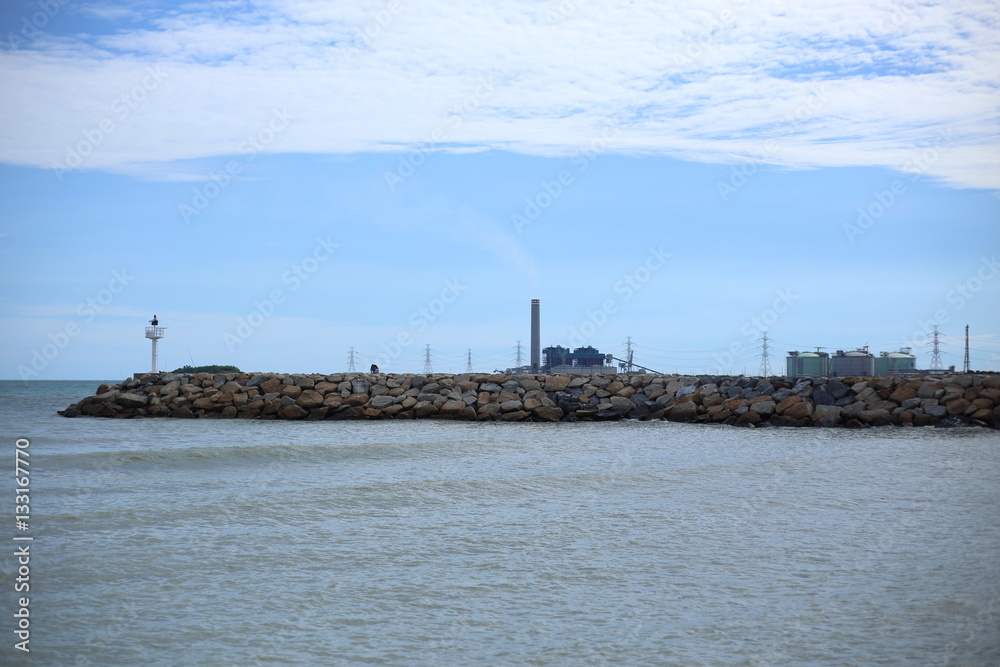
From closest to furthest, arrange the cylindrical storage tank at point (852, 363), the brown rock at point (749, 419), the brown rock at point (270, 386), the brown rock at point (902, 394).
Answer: the brown rock at point (902, 394), the brown rock at point (749, 419), the brown rock at point (270, 386), the cylindrical storage tank at point (852, 363)

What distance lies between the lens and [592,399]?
22.9 m

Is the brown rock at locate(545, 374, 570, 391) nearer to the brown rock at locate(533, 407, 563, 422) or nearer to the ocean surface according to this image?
the brown rock at locate(533, 407, 563, 422)

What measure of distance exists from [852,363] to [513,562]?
3055cm

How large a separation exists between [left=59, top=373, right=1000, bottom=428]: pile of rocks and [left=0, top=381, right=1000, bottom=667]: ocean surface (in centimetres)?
Answer: 741

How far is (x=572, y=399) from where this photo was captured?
→ 74.6ft

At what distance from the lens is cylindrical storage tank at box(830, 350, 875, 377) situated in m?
33.5

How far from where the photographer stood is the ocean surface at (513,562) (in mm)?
4730

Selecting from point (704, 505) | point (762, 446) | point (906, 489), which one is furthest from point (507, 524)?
point (762, 446)

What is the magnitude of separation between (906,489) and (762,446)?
18.4ft

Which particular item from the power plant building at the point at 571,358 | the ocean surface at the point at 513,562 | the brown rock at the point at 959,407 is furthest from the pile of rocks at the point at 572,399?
the power plant building at the point at 571,358

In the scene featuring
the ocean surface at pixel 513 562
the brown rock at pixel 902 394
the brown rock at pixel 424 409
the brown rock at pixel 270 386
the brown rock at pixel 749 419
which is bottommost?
the ocean surface at pixel 513 562

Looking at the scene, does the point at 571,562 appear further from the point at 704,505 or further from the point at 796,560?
the point at 704,505

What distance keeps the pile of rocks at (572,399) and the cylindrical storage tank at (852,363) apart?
38.1 ft

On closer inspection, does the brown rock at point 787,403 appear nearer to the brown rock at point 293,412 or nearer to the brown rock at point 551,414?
the brown rock at point 551,414
